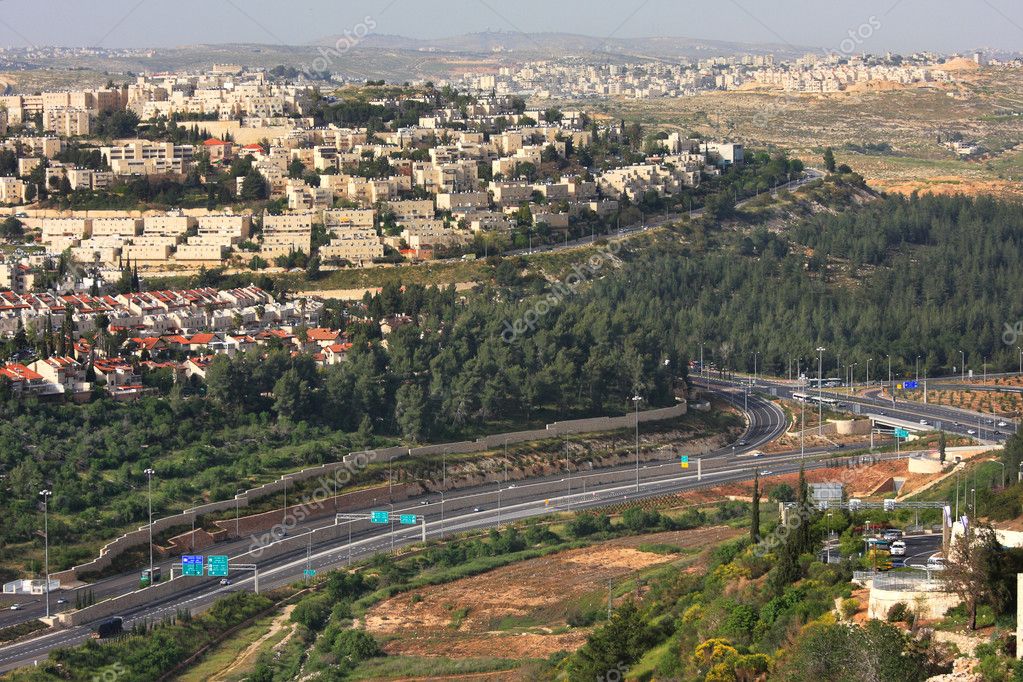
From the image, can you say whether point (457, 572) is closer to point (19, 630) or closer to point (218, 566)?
point (218, 566)

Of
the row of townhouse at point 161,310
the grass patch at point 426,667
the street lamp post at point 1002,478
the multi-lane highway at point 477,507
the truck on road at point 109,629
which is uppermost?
the street lamp post at point 1002,478

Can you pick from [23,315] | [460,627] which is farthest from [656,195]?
[460,627]

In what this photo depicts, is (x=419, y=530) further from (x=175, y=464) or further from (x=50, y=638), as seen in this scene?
(x=50, y=638)

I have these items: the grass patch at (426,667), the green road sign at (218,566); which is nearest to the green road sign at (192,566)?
the green road sign at (218,566)

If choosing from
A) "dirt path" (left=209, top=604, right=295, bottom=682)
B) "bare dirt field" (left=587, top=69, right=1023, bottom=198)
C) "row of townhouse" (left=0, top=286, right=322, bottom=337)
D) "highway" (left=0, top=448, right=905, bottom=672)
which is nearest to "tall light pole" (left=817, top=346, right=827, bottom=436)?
"highway" (left=0, top=448, right=905, bottom=672)

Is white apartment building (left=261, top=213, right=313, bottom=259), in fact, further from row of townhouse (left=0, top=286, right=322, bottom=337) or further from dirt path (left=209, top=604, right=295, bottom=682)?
dirt path (left=209, top=604, right=295, bottom=682)

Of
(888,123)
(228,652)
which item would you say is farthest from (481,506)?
(888,123)

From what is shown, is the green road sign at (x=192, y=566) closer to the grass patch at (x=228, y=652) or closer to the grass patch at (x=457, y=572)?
the grass patch at (x=228, y=652)
